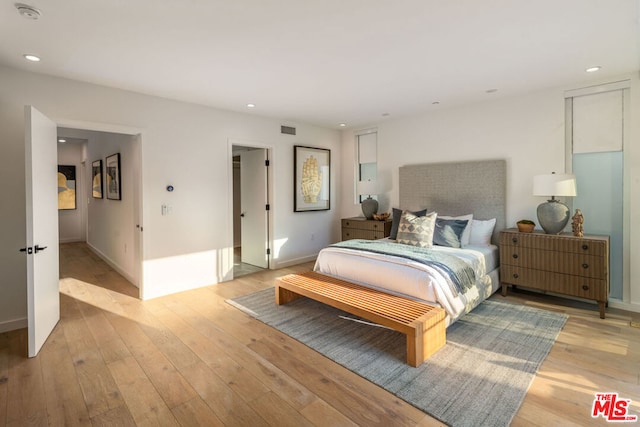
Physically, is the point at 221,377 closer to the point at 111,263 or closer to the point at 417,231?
the point at 417,231

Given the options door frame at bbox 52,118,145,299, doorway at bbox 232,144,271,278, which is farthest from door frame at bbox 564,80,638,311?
door frame at bbox 52,118,145,299

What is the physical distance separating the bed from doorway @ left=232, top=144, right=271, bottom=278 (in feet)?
5.75

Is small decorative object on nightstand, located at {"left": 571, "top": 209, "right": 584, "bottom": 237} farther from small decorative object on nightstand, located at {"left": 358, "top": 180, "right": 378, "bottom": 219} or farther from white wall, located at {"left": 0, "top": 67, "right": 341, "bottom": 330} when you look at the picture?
white wall, located at {"left": 0, "top": 67, "right": 341, "bottom": 330}

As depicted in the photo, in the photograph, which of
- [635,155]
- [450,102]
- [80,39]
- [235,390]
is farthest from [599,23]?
[80,39]

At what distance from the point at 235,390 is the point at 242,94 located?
10.6ft

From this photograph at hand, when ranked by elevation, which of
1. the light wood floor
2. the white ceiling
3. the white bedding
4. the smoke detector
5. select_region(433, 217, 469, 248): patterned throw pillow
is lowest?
the light wood floor

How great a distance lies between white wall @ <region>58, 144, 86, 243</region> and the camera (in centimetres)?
790

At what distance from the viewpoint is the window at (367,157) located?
19.1ft

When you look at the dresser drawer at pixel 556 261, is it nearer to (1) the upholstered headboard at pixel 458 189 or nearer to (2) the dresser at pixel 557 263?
(2) the dresser at pixel 557 263

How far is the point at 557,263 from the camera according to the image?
3.47 meters

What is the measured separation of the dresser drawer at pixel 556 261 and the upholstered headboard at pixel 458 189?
1.88 feet

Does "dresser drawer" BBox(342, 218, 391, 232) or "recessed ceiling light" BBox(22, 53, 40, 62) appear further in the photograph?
"dresser drawer" BBox(342, 218, 391, 232)

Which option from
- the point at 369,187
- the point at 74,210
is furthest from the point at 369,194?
the point at 74,210

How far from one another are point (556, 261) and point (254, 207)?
4300 millimetres
